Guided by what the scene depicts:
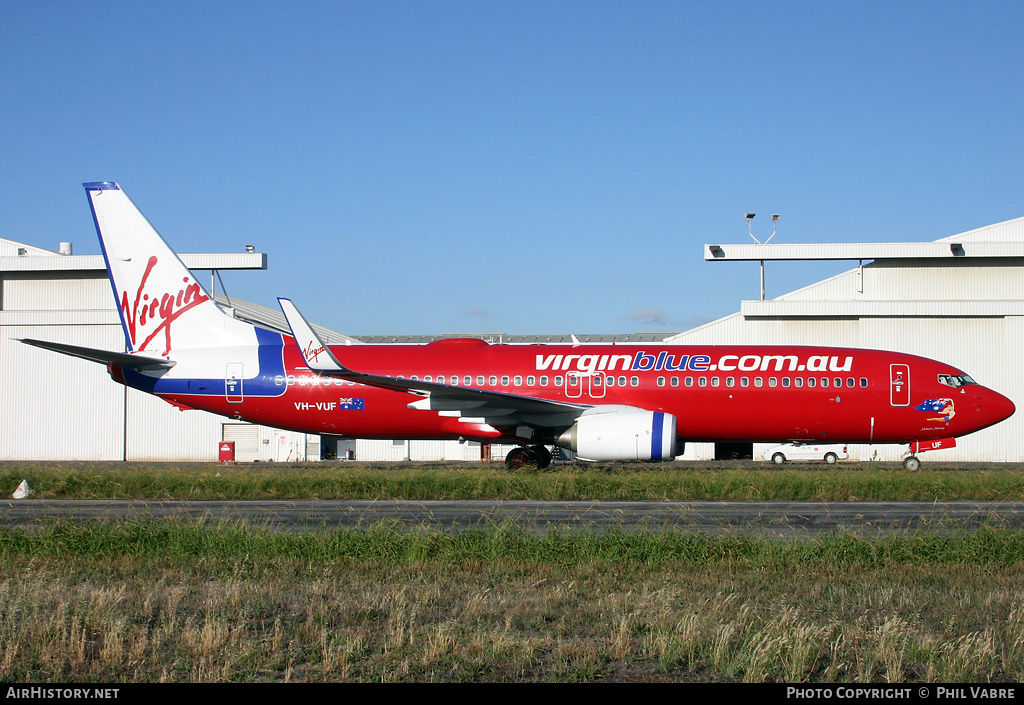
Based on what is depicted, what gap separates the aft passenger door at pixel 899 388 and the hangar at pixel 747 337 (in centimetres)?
1275

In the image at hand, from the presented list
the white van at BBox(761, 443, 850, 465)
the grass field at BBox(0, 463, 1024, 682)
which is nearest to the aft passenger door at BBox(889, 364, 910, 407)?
the white van at BBox(761, 443, 850, 465)

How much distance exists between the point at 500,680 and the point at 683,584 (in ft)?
12.2

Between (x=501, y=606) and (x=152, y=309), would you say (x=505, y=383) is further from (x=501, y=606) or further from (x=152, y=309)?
(x=501, y=606)

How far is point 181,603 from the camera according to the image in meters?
8.52

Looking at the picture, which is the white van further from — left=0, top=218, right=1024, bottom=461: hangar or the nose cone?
the nose cone

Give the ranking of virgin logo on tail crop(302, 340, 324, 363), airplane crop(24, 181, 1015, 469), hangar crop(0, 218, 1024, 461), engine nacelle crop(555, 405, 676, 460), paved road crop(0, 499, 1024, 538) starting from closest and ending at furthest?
paved road crop(0, 499, 1024, 538) → engine nacelle crop(555, 405, 676, 460) → virgin logo on tail crop(302, 340, 324, 363) → airplane crop(24, 181, 1015, 469) → hangar crop(0, 218, 1024, 461)

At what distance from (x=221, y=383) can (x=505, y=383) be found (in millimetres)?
8836

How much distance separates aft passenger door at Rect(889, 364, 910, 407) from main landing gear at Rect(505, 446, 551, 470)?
10369mm

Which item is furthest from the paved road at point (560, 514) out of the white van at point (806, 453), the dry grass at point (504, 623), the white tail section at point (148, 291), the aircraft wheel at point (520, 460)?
the white van at point (806, 453)

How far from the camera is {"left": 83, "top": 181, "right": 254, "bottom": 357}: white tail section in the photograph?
91.4 ft

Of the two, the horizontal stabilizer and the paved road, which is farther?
the horizontal stabilizer

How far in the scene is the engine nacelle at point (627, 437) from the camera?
23641mm

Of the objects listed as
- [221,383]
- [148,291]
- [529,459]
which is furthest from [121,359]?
[529,459]

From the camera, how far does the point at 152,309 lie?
27.9 m
